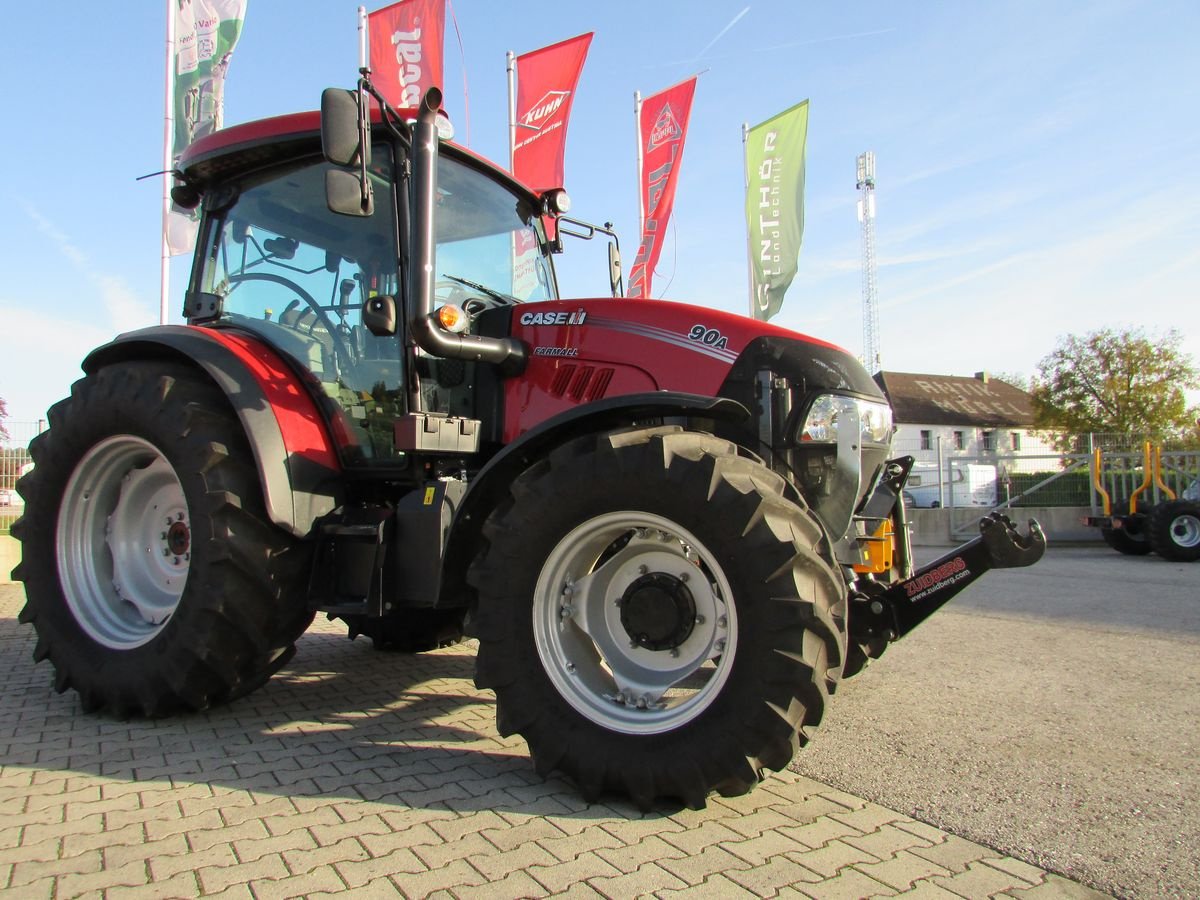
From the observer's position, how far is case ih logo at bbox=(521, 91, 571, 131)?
12182 mm

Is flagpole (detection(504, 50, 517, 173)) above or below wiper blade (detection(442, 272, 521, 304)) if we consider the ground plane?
above

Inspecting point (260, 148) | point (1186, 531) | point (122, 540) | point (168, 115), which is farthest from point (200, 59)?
point (1186, 531)

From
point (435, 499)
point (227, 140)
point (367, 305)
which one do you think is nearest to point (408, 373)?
point (367, 305)

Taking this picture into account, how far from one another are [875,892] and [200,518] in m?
2.91

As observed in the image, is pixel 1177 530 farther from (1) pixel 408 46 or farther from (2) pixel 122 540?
(2) pixel 122 540

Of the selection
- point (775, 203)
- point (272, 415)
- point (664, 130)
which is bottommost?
point (272, 415)

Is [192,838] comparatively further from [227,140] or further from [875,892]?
[227,140]

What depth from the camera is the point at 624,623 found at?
2.98m

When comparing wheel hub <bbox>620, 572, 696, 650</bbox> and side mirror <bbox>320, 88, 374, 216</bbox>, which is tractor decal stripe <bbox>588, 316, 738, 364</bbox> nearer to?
wheel hub <bbox>620, 572, 696, 650</bbox>

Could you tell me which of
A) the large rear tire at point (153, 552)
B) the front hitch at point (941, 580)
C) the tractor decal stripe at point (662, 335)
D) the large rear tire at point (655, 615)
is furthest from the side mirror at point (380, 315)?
the front hitch at point (941, 580)

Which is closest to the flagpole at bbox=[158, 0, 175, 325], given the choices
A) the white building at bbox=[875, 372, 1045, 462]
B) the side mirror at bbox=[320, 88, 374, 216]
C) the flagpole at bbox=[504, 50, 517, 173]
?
the flagpole at bbox=[504, 50, 517, 173]

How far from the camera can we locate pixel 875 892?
211cm

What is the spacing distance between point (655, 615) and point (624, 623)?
138 mm

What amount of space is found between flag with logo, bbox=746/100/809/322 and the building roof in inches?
1349
